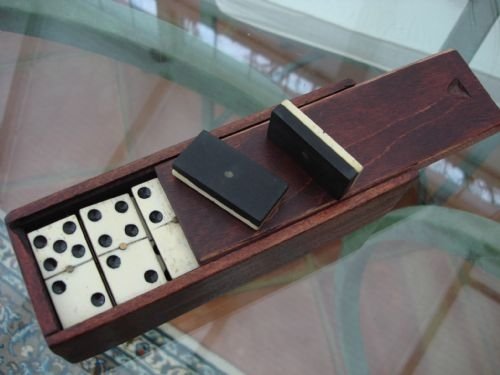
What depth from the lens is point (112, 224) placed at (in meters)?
0.81

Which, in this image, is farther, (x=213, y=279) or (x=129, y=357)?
(x=129, y=357)

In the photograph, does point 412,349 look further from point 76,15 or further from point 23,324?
point 76,15

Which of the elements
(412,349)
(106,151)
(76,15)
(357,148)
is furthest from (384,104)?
(76,15)

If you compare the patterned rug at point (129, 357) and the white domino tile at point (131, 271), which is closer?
the white domino tile at point (131, 271)

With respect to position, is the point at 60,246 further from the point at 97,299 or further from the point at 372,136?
the point at 372,136

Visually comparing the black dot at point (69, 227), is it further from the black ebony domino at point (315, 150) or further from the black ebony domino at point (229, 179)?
the black ebony domino at point (315, 150)

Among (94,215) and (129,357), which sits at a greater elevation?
(94,215)

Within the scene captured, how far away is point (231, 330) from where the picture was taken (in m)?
1.01

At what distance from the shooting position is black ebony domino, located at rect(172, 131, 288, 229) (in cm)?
76

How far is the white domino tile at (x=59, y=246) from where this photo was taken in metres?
0.78

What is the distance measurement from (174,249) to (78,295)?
0.51 feet

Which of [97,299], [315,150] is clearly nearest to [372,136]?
[315,150]

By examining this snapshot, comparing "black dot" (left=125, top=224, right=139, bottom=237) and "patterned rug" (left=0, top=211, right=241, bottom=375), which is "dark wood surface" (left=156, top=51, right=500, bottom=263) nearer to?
"black dot" (left=125, top=224, right=139, bottom=237)

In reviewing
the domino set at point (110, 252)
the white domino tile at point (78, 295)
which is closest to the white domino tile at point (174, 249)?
A: the domino set at point (110, 252)
